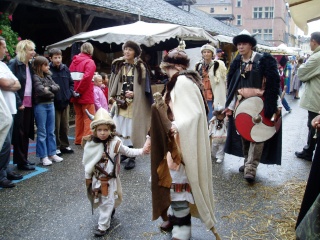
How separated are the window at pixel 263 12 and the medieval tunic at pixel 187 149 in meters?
60.7

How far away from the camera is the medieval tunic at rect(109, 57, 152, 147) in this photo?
16.1 feet

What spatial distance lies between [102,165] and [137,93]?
202 centimetres

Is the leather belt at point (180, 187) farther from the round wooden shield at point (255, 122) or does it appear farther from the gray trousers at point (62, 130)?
the gray trousers at point (62, 130)

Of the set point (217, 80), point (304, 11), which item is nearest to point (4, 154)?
A: point (217, 80)

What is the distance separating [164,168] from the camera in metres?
2.64

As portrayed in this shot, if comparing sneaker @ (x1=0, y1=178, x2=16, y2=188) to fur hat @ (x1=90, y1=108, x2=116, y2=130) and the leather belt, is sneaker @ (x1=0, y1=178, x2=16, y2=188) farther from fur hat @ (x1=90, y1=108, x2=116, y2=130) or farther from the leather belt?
the leather belt

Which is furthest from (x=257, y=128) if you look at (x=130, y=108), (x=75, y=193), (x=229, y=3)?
(x=229, y=3)

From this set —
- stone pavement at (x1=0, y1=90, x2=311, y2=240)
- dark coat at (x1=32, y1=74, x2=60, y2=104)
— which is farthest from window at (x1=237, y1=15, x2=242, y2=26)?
dark coat at (x1=32, y1=74, x2=60, y2=104)

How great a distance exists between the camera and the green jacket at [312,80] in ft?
17.2

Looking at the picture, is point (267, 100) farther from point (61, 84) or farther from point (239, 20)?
point (239, 20)

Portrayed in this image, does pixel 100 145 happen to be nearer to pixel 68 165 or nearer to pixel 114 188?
pixel 114 188

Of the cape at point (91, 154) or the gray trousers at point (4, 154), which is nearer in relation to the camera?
the cape at point (91, 154)

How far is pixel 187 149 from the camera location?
263cm

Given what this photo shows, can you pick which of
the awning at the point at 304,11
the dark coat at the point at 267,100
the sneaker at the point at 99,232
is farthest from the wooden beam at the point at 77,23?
the sneaker at the point at 99,232
